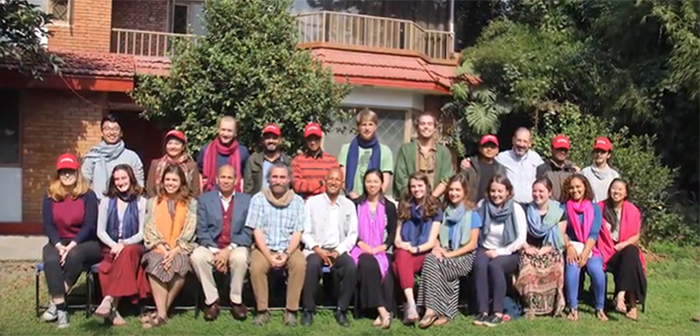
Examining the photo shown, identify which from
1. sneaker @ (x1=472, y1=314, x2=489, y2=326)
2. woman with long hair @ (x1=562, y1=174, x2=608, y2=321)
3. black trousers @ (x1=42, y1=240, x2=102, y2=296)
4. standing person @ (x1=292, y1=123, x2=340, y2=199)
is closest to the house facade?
standing person @ (x1=292, y1=123, x2=340, y2=199)

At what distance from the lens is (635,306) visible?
706 cm

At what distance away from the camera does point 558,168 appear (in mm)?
7551

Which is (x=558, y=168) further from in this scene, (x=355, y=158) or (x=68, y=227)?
(x=68, y=227)

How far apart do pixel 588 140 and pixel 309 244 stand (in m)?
6.55

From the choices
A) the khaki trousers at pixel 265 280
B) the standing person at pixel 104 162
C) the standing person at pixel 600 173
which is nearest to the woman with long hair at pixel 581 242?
the standing person at pixel 600 173

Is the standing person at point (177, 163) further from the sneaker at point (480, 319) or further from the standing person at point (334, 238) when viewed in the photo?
the sneaker at point (480, 319)

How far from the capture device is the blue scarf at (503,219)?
22.4ft

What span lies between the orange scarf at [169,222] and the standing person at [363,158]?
168cm

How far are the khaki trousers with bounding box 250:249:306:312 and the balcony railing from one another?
350 inches

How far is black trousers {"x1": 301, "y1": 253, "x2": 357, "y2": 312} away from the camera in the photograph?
21.2ft

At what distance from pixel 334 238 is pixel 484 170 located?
69.4 inches

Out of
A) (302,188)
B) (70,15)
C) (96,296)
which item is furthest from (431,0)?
(96,296)

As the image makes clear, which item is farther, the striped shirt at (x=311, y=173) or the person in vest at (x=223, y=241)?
the striped shirt at (x=311, y=173)

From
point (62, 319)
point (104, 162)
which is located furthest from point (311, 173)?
point (62, 319)
